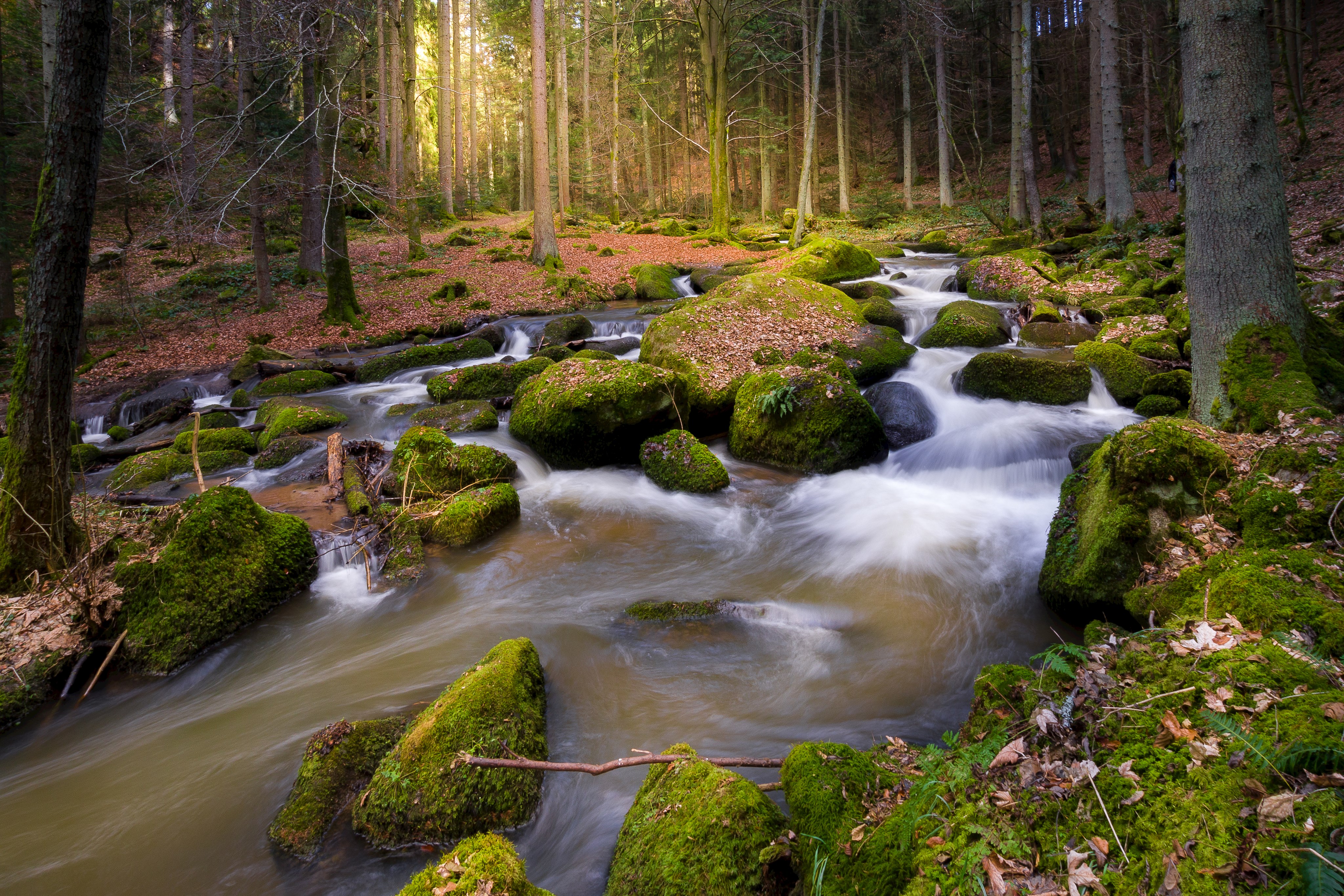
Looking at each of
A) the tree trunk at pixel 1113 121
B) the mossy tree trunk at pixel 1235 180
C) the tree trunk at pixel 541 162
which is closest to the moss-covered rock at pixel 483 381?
the mossy tree trunk at pixel 1235 180

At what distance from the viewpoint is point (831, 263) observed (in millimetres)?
16984

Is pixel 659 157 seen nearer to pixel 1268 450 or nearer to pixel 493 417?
pixel 493 417

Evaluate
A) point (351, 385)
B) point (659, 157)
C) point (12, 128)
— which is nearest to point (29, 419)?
point (351, 385)

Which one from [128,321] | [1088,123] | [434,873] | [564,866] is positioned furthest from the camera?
[1088,123]

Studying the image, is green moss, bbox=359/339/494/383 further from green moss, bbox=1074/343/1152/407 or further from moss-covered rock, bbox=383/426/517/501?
green moss, bbox=1074/343/1152/407

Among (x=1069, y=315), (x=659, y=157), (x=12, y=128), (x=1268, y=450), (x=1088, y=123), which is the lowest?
(x=1268, y=450)

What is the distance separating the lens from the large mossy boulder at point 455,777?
3432 mm

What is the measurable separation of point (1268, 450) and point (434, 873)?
5.30 meters

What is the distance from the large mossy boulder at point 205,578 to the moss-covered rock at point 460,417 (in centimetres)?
398

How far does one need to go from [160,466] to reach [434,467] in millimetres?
3969

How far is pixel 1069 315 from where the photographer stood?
39.9 ft

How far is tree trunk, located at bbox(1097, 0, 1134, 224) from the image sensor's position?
613 inches

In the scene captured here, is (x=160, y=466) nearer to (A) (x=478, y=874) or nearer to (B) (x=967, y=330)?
(A) (x=478, y=874)

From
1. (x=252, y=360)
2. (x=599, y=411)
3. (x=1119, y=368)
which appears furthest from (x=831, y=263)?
(x=252, y=360)
